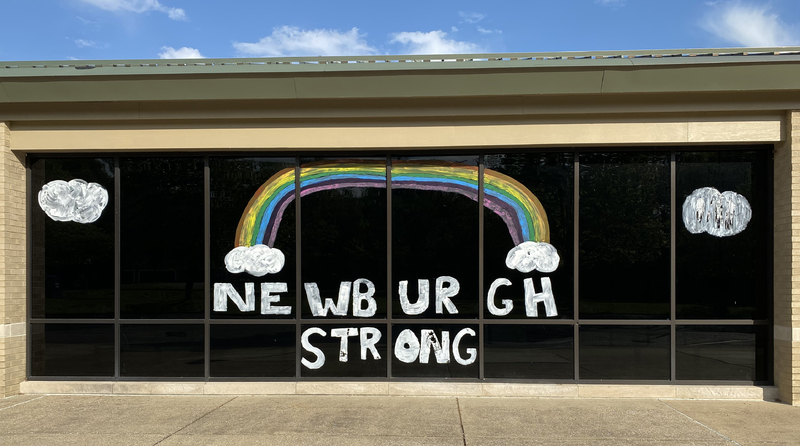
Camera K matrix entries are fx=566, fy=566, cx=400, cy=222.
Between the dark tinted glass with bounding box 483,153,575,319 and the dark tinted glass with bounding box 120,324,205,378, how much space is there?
4391 mm

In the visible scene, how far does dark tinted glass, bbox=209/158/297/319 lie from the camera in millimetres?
8445

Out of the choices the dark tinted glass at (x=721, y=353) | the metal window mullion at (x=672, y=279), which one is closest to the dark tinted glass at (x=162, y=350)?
the metal window mullion at (x=672, y=279)

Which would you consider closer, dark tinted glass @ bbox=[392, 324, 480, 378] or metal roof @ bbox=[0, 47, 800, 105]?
metal roof @ bbox=[0, 47, 800, 105]

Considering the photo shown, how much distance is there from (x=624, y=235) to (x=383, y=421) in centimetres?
433

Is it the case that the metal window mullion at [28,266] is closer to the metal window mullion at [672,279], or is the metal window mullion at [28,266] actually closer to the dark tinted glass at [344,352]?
the dark tinted glass at [344,352]

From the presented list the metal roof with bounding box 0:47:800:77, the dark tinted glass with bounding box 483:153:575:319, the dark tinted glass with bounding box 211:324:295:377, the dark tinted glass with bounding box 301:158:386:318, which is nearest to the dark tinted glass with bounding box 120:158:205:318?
the dark tinted glass with bounding box 211:324:295:377

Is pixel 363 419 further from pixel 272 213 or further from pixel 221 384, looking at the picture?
pixel 272 213

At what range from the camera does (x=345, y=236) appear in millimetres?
8391

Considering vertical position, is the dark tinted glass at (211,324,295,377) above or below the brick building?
below

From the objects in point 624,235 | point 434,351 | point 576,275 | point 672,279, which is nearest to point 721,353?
point 672,279

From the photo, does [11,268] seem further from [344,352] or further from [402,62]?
[402,62]

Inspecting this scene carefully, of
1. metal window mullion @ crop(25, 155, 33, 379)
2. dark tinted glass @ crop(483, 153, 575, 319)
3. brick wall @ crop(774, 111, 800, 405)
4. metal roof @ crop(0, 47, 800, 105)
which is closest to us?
metal roof @ crop(0, 47, 800, 105)

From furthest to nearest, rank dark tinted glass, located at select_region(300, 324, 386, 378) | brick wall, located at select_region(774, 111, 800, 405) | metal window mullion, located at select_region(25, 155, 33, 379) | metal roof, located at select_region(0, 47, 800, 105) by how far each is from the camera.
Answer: metal window mullion, located at select_region(25, 155, 33, 379)
dark tinted glass, located at select_region(300, 324, 386, 378)
brick wall, located at select_region(774, 111, 800, 405)
metal roof, located at select_region(0, 47, 800, 105)

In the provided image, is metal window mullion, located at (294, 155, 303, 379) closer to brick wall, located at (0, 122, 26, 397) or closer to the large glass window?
the large glass window
